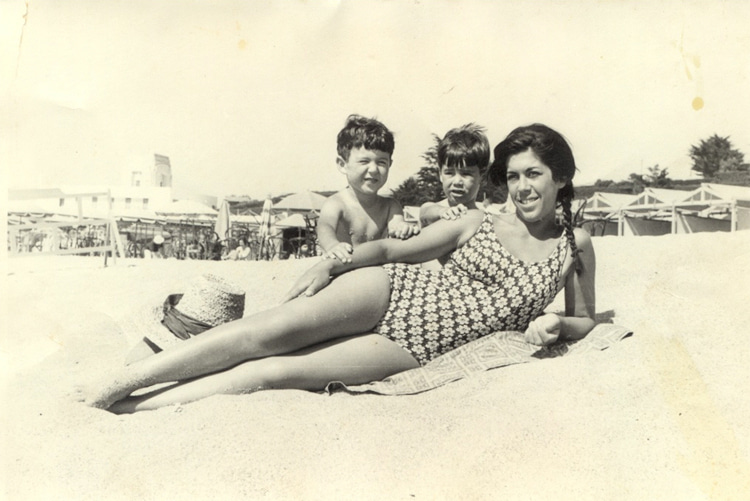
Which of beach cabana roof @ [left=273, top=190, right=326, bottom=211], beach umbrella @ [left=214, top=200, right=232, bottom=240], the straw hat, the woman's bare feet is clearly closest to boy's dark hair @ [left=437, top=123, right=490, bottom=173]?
the straw hat

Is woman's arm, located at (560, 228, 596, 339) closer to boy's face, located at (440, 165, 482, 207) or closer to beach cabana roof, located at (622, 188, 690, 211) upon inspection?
boy's face, located at (440, 165, 482, 207)

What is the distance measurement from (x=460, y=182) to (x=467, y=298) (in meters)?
0.82

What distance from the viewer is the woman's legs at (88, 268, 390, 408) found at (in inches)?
81.2

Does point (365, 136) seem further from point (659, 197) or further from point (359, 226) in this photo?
point (659, 197)

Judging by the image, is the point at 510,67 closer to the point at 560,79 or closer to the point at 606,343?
the point at 560,79

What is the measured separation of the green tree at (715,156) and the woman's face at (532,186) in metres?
1.17

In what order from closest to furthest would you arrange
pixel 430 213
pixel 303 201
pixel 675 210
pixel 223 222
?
pixel 430 213
pixel 303 201
pixel 675 210
pixel 223 222

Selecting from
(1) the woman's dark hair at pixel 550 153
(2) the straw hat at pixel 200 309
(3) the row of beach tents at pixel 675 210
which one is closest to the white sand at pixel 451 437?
(2) the straw hat at pixel 200 309

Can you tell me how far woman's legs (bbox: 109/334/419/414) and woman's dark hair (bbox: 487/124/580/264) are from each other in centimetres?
90

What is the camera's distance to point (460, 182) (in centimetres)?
293

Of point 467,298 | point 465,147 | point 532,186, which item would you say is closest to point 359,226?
point 465,147

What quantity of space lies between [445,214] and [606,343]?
0.86 meters

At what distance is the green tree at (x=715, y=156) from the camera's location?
3042 mm

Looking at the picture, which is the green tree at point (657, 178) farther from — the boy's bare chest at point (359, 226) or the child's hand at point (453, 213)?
the boy's bare chest at point (359, 226)
